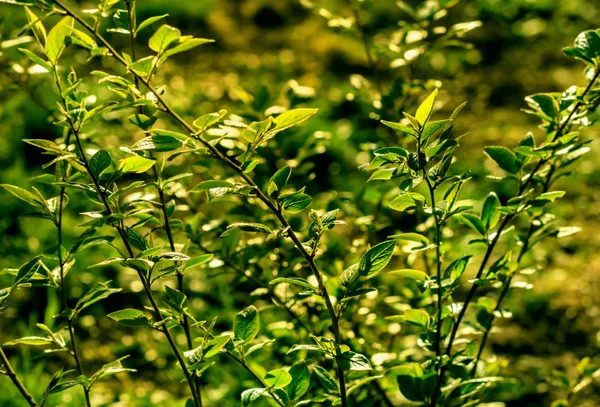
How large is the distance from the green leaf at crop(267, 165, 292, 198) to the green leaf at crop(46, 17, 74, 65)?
33cm

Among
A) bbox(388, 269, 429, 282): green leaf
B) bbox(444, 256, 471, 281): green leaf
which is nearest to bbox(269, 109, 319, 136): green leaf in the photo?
bbox(388, 269, 429, 282): green leaf

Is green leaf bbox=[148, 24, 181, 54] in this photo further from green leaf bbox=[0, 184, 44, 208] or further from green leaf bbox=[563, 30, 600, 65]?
green leaf bbox=[563, 30, 600, 65]

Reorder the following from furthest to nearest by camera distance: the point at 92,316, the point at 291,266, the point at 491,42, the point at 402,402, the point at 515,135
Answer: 1. the point at 491,42
2. the point at 515,135
3. the point at 92,316
4. the point at 402,402
5. the point at 291,266

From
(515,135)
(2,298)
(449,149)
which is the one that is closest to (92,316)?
(2,298)

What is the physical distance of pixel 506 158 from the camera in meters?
1.05

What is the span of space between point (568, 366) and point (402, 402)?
0.62m

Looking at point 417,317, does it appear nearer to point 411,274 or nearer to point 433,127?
point 411,274

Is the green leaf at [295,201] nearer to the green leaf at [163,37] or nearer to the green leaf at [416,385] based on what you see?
the green leaf at [163,37]

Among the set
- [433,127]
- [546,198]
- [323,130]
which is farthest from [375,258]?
[323,130]

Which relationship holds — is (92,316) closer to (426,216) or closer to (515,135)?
(426,216)

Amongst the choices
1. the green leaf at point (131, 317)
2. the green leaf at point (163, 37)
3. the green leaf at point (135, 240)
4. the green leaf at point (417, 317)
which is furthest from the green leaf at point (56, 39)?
the green leaf at point (417, 317)

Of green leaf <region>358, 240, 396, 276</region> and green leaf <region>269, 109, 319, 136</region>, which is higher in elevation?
green leaf <region>269, 109, 319, 136</region>

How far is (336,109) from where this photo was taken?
3.45 meters

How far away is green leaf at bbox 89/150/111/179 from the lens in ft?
2.85
